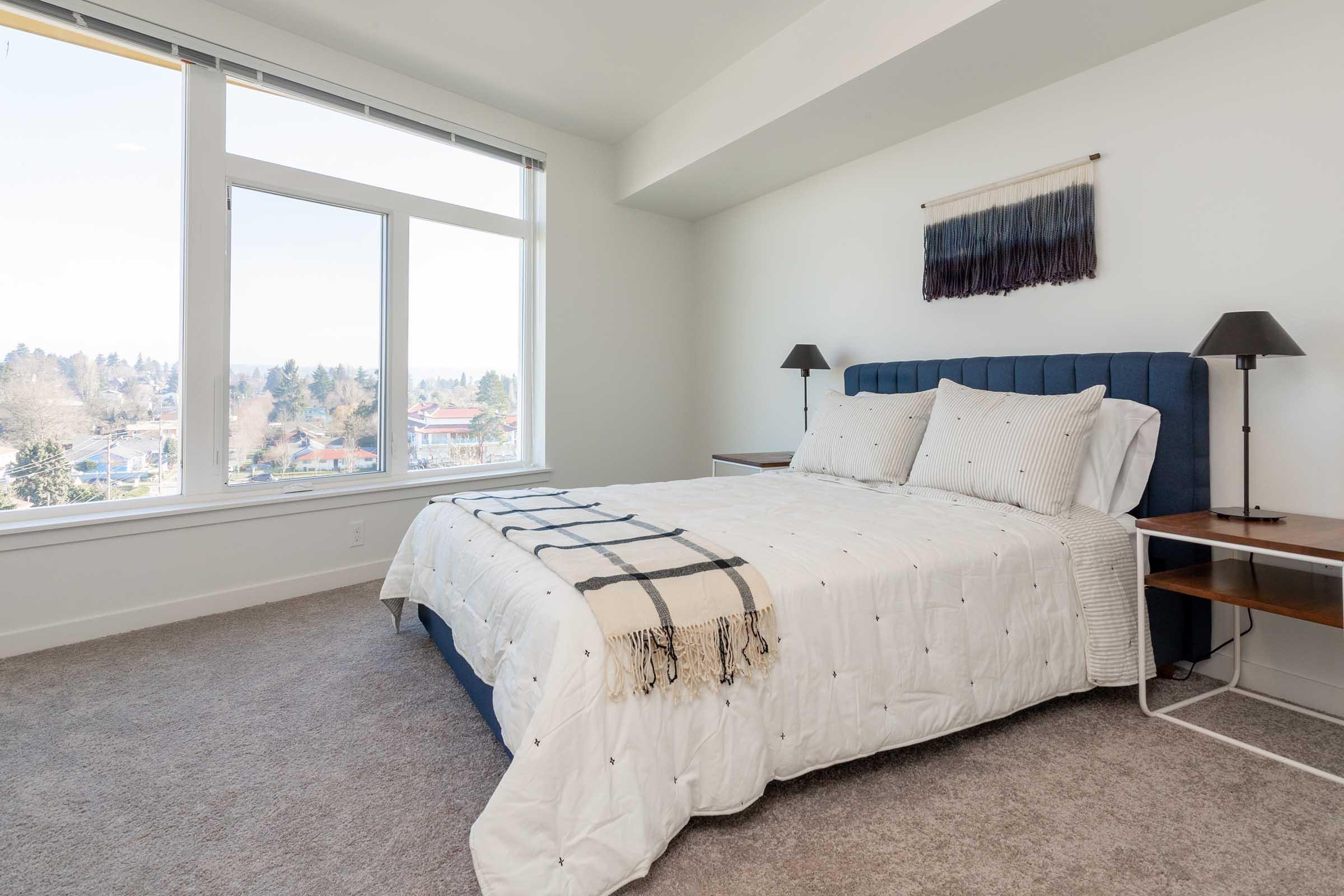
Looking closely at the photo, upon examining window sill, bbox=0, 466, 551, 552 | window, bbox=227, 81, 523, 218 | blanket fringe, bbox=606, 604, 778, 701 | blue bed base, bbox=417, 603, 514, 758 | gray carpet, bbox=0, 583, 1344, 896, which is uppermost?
window, bbox=227, 81, 523, 218

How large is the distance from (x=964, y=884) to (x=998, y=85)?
298 cm

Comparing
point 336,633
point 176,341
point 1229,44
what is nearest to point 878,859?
point 336,633

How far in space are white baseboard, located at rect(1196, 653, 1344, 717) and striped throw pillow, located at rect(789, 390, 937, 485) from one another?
125 centimetres

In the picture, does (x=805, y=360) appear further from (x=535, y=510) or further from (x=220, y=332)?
(x=220, y=332)

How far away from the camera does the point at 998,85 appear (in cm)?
274

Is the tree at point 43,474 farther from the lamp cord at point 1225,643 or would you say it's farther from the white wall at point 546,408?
the lamp cord at point 1225,643

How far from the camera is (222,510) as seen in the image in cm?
300

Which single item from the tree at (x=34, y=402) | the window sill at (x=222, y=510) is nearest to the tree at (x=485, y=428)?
the window sill at (x=222, y=510)

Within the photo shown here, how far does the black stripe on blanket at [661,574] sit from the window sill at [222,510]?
2.51m

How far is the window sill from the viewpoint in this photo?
2.57 m

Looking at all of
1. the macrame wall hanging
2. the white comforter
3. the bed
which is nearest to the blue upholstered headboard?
the bed

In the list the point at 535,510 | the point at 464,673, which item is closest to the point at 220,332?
the point at 535,510

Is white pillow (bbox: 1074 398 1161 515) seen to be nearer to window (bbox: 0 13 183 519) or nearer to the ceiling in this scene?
the ceiling

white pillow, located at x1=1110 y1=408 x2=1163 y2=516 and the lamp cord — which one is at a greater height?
white pillow, located at x1=1110 y1=408 x2=1163 y2=516
